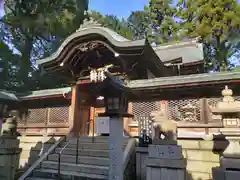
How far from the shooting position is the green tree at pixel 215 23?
682 inches

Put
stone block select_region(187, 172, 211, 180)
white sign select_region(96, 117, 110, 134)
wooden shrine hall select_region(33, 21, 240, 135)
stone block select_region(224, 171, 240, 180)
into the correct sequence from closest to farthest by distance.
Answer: stone block select_region(224, 171, 240, 180), stone block select_region(187, 172, 211, 180), wooden shrine hall select_region(33, 21, 240, 135), white sign select_region(96, 117, 110, 134)

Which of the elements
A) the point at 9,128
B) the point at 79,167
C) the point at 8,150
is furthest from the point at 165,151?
the point at 9,128

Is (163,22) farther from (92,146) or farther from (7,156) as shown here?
(7,156)

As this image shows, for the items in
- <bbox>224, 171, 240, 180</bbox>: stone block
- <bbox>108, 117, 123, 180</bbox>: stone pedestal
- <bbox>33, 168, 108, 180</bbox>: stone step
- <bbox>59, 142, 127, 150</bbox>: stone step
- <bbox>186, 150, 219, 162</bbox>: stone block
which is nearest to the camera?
<bbox>224, 171, 240, 180</bbox>: stone block

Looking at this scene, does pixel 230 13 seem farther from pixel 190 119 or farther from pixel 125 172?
pixel 125 172

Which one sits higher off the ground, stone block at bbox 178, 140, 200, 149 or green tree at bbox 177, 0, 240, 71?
green tree at bbox 177, 0, 240, 71

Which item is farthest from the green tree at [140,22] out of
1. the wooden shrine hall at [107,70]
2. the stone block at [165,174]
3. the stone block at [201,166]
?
the stone block at [165,174]

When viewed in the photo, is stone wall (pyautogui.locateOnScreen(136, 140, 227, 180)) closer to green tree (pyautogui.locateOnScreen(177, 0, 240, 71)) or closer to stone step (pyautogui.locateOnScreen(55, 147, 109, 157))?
stone step (pyautogui.locateOnScreen(55, 147, 109, 157))

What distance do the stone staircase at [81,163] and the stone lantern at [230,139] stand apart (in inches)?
127

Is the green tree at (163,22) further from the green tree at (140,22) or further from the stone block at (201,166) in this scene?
the stone block at (201,166)

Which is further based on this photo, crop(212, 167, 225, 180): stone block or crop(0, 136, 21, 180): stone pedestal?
crop(0, 136, 21, 180): stone pedestal

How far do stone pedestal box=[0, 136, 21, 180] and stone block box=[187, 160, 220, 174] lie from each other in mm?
5796

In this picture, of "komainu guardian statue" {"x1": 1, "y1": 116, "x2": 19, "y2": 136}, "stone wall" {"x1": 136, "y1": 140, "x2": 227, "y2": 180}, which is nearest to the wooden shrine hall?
"stone wall" {"x1": 136, "y1": 140, "x2": 227, "y2": 180}

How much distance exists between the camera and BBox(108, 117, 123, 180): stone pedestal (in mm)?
5125
